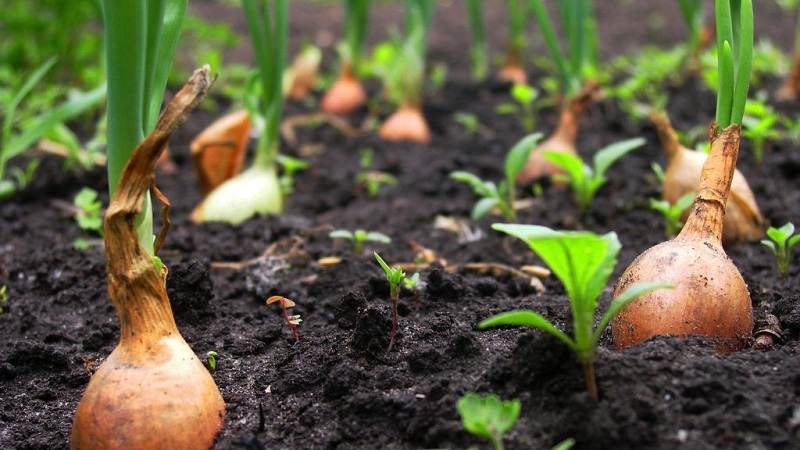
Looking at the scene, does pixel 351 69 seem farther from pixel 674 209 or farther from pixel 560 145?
pixel 674 209

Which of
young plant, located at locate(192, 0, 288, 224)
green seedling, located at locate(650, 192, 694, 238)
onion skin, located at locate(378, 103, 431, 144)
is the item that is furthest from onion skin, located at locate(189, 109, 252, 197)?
green seedling, located at locate(650, 192, 694, 238)

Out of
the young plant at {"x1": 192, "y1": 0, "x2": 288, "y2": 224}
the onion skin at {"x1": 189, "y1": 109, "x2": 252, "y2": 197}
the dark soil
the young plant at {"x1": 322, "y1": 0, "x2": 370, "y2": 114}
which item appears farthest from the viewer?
the young plant at {"x1": 322, "y1": 0, "x2": 370, "y2": 114}

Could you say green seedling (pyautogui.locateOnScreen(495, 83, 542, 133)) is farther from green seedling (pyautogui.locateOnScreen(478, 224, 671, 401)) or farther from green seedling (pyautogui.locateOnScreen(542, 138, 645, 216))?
green seedling (pyautogui.locateOnScreen(478, 224, 671, 401))

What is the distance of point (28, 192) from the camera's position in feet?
8.24

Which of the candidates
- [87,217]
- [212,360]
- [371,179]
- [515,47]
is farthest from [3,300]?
[515,47]

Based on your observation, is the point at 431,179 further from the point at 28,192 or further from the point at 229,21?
the point at 229,21

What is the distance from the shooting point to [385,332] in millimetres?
1360

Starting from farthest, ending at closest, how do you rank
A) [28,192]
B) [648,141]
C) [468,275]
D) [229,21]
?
1. [229,21]
2. [648,141]
3. [28,192]
4. [468,275]

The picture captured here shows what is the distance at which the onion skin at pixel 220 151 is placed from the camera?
8.04ft

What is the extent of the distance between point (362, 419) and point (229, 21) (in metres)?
4.67

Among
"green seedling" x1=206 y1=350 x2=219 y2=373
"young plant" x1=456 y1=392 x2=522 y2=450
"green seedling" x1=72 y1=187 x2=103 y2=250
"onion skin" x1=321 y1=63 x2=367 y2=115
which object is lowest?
"green seedling" x1=206 y1=350 x2=219 y2=373

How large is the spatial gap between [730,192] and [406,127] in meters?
1.54

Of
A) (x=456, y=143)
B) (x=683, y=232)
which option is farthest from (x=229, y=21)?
(x=683, y=232)

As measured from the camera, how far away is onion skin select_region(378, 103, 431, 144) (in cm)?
324
